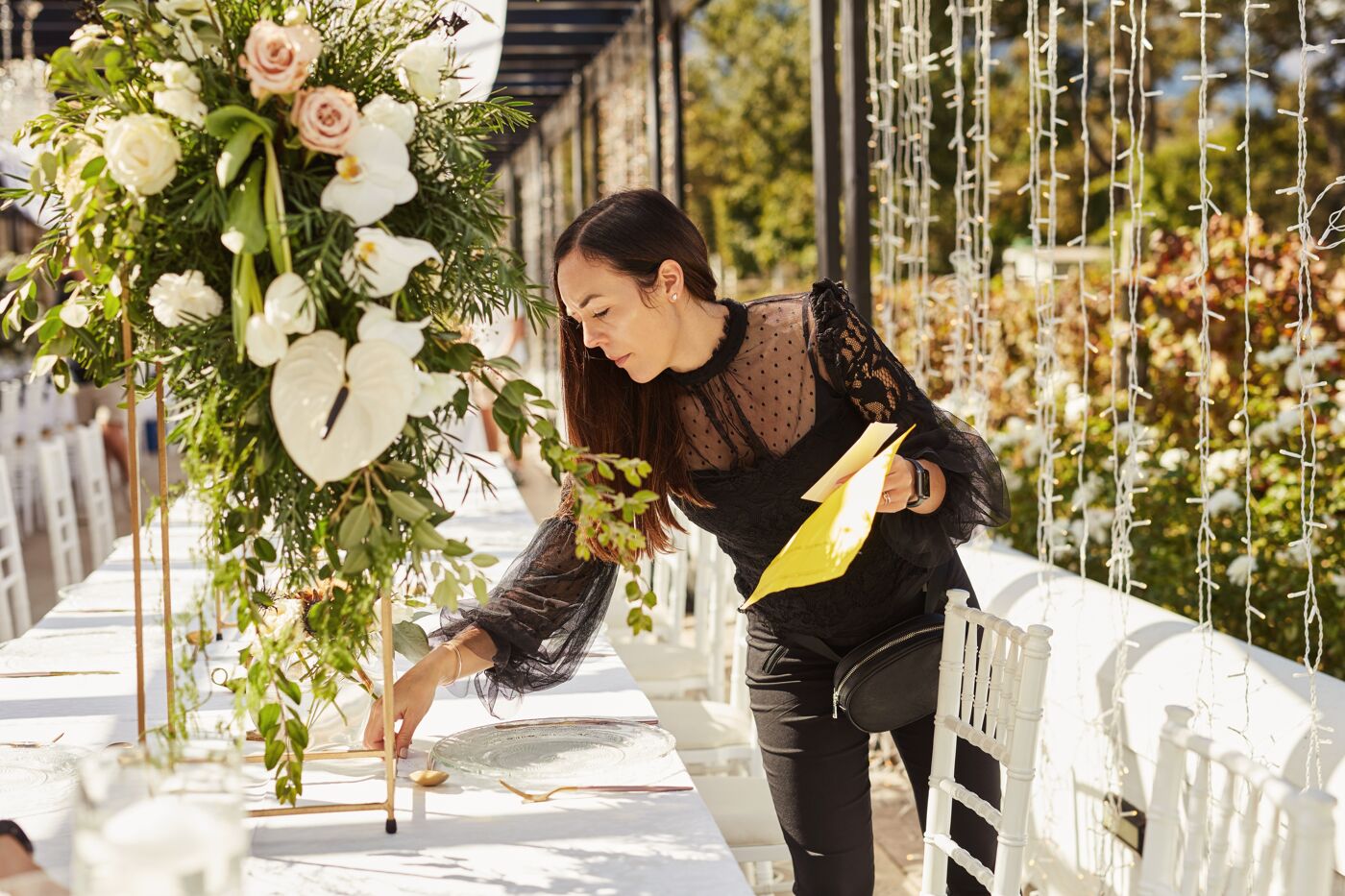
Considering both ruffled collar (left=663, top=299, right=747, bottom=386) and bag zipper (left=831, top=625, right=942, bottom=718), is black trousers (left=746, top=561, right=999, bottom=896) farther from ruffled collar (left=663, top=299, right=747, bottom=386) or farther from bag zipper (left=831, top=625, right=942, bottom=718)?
ruffled collar (left=663, top=299, right=747, bottom=386)

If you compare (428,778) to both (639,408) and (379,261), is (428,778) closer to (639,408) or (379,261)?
(639,408)

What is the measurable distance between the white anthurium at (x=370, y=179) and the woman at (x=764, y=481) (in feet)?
1.73

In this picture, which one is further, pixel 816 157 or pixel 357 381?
pixel 816 157

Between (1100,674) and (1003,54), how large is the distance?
1905cm

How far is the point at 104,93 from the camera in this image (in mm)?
1271

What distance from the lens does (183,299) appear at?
126 centimetres

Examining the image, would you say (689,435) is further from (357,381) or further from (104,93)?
(104,93)

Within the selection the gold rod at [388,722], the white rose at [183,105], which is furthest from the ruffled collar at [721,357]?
the white rose at [183,105]

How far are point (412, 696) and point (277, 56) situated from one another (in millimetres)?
877

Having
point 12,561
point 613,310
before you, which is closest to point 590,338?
point 613,310

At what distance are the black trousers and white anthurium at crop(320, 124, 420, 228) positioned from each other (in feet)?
3.28

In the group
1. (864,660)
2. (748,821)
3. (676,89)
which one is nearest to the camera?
(864,660)

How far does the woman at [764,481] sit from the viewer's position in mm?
1770

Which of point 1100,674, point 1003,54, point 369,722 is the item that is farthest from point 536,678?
point 1003,54
